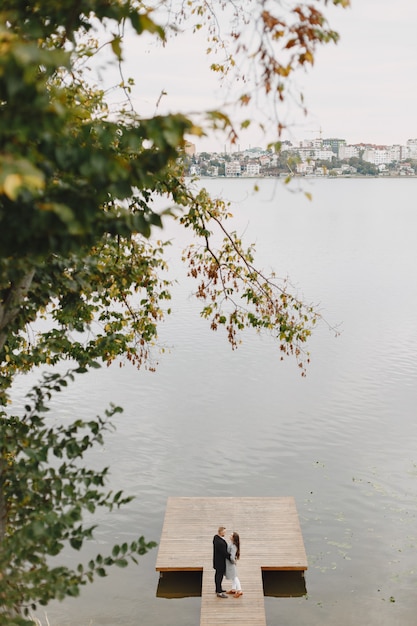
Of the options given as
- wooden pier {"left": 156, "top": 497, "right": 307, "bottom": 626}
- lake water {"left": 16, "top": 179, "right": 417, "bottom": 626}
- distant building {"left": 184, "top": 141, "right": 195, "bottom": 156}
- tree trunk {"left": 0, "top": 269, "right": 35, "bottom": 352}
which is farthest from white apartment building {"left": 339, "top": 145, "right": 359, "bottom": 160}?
tree trunk {"left": 0, "top": 269, "right": 35, "bottom": 352}

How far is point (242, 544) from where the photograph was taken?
63.5 ft

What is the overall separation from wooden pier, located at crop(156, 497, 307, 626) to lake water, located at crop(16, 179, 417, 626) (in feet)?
2.36

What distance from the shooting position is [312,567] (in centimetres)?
2027

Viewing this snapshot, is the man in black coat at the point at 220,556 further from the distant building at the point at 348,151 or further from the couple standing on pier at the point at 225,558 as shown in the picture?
the distant building at the point at 348,151

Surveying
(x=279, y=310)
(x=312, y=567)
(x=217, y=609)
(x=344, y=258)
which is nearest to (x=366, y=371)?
(x=312, y=567)

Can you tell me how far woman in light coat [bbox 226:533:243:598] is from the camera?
53.7 ft

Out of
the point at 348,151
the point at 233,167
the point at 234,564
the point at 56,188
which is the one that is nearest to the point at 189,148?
the point at 56,188

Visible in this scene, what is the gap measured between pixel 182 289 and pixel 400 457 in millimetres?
23780

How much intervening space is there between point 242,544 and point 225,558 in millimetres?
2944

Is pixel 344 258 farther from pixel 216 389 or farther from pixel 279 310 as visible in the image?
pixel 279 310

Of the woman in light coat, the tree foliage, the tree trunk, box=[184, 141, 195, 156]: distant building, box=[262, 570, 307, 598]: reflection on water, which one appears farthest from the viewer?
box=[262, 570, 307, 598]: reflection on water

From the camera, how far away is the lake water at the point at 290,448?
62.5 feet

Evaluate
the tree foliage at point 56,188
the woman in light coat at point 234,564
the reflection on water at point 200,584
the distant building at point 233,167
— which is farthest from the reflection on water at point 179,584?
the tree foliage at point 56,188

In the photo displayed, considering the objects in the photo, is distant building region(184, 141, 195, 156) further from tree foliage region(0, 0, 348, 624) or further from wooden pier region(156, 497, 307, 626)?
wooden pier region(156, 497, 307, 626)
